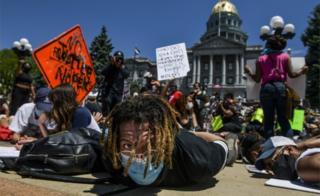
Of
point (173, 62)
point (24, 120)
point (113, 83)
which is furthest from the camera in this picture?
point (173, 62)

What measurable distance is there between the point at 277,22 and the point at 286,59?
108cm

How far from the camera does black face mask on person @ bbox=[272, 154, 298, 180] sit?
2391 millimetres

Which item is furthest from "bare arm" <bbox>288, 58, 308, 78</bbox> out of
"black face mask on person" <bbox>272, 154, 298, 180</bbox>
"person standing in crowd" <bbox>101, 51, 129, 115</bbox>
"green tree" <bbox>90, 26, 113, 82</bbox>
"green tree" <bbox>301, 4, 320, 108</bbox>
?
"green tree" <bbox>90, 26, 113, 82</bbox>

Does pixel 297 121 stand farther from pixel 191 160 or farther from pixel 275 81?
pixel 191 160

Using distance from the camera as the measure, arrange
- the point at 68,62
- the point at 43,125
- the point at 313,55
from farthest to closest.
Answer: the point at 313,55, the point at 68,62, the point at 43,125

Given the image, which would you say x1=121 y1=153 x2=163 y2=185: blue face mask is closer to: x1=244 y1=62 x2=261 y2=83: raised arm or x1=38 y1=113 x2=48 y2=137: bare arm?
x1=38 y1=113 x2=48 y2=137: bare arm

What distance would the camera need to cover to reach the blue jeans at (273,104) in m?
3.99

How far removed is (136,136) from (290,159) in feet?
4.27

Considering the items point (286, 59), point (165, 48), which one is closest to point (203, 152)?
point (286, 59)

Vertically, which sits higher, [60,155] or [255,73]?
[255,73]

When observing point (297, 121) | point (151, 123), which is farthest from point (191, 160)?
point (297, 121)

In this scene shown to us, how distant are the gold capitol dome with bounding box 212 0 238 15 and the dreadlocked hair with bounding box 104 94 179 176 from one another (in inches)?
3339

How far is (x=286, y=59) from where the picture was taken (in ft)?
13.3

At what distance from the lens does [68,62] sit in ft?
15.0
